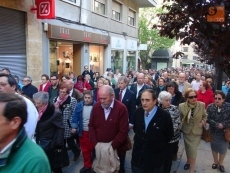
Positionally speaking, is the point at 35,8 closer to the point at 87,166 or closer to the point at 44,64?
the point at 44,64

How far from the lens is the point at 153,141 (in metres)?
3.81

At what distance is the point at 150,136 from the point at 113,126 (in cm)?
65

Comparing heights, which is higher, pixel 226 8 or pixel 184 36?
pixel 226 8

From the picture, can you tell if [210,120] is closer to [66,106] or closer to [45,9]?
[66,106]

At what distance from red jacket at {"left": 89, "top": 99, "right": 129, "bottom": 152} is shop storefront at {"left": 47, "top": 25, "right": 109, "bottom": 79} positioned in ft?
25.1

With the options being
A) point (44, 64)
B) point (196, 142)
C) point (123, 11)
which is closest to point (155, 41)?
point (123, 11)

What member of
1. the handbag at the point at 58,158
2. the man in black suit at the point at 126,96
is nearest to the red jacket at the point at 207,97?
the man in black suit at the point at 126,96

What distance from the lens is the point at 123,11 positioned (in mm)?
20484

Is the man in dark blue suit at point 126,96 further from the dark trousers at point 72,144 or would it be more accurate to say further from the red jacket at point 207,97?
the red jacket at point 207,97

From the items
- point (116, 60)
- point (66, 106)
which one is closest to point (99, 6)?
point (116, 60)

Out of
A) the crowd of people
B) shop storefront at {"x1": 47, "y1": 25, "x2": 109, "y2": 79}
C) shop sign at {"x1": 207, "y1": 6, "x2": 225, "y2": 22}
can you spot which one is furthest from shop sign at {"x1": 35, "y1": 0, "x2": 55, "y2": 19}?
shop sign at {"x1": 207, "y1": 6, "x2": 225, "y2": 22}

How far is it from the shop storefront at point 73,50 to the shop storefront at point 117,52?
1.21m

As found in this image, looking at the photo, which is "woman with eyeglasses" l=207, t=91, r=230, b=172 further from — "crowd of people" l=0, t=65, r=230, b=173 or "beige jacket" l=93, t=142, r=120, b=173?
"beige jacket" l=93, t=142, r=120, b=173

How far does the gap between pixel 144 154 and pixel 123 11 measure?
17920 mm
